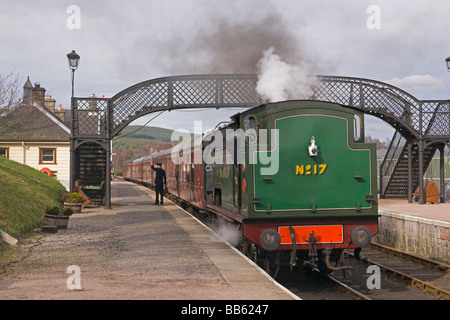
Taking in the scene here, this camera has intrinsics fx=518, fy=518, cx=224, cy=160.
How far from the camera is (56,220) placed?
15.5m

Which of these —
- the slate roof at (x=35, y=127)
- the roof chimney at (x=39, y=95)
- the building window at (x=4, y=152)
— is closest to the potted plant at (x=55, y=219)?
the slate roof at (x=35, y=127)

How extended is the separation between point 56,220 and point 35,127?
20.5 metres

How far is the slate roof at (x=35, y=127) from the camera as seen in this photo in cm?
3266

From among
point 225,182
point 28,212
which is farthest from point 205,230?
point 28,212

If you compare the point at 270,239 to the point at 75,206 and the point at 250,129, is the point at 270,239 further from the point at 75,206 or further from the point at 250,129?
the point at 75,206

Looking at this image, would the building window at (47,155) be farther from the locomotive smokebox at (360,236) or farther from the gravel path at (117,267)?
the locomotive smokebox at (360,236)

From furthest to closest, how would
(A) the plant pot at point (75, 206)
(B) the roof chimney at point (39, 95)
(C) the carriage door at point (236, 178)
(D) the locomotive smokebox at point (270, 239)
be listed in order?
(B) the roof chimney at point (39, 95) < (A) the plant pot at point (75, 206) < (C) the carriage door at point (236, 178) < (D) the locomotive smokebox at point (270, 239)

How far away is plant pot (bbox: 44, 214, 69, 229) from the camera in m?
15.5

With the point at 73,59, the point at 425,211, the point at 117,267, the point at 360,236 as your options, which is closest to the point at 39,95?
the point at 73,59

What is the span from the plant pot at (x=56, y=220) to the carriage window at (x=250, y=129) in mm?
8308

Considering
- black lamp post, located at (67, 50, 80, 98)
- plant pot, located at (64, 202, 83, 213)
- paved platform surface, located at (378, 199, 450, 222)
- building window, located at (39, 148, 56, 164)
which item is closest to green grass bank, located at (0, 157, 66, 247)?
plant pot, located at (64, 202, 83, 213)

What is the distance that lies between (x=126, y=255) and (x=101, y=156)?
48.7 feet

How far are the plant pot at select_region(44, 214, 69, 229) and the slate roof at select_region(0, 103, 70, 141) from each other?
57.9ft

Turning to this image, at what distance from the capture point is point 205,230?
49.3 ft
